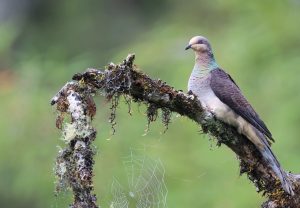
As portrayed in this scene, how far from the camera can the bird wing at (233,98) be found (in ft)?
17.2

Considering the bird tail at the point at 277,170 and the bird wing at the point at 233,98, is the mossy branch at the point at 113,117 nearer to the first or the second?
the bird tail at the point at 277,170

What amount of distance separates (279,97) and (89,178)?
612 centimetres

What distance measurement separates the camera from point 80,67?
10.1 meters

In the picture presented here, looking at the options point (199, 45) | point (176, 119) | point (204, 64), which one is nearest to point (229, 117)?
point (204, 64)

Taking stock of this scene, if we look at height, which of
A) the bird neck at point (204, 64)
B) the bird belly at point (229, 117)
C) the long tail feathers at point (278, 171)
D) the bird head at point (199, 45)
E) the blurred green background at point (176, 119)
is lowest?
the long tail feathers at point (278, 171)

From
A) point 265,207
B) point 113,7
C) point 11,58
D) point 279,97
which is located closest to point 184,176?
point 279,97

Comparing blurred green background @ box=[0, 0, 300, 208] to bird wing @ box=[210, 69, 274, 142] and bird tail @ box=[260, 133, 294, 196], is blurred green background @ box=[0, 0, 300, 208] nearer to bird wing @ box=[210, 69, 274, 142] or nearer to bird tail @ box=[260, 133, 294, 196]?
bird wing @ box=[210, 69, 274, 142]

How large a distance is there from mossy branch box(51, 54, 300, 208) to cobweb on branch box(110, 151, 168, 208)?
424 millimetres

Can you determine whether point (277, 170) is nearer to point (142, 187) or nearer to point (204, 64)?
point (204, 64)

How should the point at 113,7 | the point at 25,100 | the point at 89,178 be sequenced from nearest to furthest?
the point at 89,178
the point at 25,100
the point at 113,7

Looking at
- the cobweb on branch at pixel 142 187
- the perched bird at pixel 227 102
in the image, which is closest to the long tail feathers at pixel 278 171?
the perched bird at pixel 227 102

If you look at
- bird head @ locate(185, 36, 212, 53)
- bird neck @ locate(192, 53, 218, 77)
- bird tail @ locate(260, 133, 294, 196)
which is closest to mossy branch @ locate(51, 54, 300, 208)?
bird tail @ locate(260, 133, 294, 196)

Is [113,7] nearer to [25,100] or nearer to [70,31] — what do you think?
[70,31]

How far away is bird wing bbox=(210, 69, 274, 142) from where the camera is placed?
206 inches
